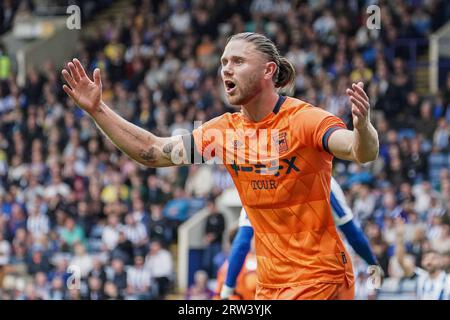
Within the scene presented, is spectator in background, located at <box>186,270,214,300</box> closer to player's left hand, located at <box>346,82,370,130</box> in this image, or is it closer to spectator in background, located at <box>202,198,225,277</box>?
spectator in background, located at <box>202,198,225,277</box>

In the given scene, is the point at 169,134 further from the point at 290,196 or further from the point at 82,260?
the point at 290,196

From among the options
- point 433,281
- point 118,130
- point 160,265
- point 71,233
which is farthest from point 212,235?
point 118,130

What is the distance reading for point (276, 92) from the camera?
6383 mm

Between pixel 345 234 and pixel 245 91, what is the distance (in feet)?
10.2

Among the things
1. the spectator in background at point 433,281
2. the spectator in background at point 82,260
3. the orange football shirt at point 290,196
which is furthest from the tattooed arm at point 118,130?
the spectator in background at point 82,260

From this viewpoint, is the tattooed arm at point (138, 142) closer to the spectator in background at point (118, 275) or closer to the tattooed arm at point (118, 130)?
the tattooed arm at point (118, 130)

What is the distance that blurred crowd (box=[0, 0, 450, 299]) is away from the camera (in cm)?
1586

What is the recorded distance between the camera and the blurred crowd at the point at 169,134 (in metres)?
15.9

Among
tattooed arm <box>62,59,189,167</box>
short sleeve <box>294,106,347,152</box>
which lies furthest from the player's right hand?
short sleeve <box>294,106,347,152</box>

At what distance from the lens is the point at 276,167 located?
6.11 meters

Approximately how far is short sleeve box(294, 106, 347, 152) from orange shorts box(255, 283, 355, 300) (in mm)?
762

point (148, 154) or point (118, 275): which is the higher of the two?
point (148, 154)

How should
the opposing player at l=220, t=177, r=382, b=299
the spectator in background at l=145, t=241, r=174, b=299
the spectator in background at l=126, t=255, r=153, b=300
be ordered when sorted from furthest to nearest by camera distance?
the spectator in background at l=145, t=241, r=174, b=299, the spectator in background at l=126, t=255, r=153, b=300, the opposing player at l=220, t=177, r=382, b=299

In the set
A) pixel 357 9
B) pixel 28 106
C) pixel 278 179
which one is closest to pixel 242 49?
pixel 278 179
